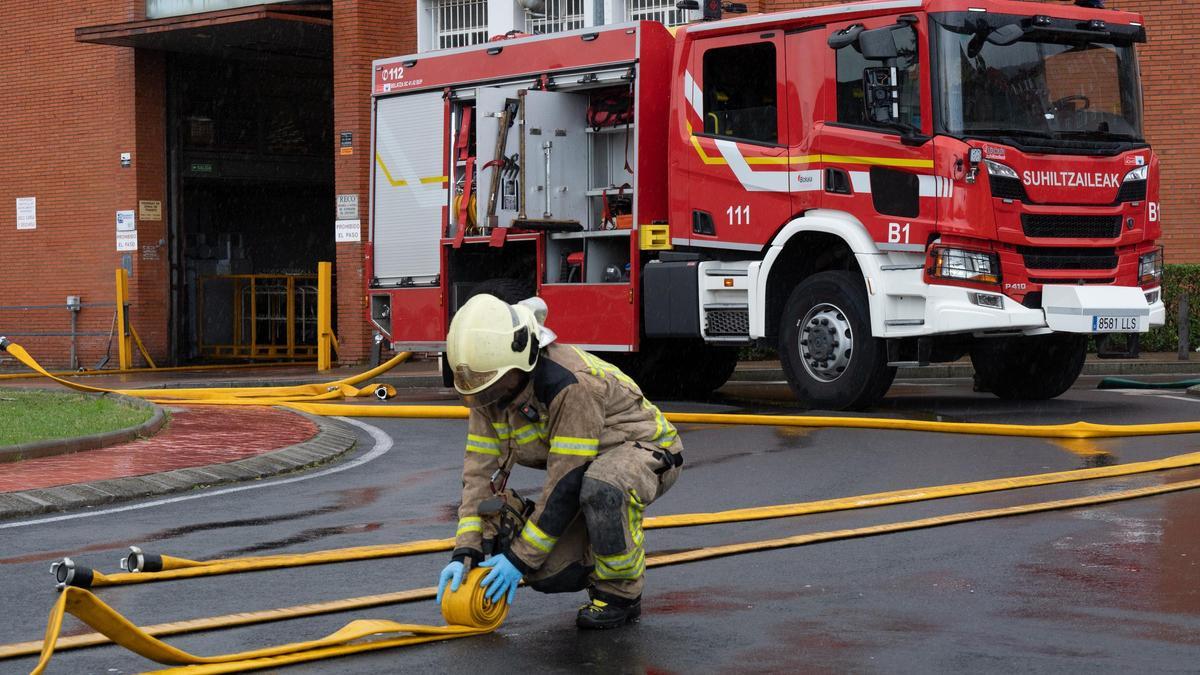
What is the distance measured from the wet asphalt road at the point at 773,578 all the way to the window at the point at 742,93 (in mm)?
3991

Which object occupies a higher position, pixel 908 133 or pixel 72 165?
pixel 72 165

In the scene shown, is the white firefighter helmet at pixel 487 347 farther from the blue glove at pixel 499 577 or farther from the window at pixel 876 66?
the window at pixel 876 66

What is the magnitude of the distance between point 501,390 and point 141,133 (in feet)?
76.3

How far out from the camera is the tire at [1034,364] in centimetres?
1507

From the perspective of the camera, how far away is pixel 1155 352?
2078cm

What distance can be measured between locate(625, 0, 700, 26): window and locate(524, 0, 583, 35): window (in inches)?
32.7

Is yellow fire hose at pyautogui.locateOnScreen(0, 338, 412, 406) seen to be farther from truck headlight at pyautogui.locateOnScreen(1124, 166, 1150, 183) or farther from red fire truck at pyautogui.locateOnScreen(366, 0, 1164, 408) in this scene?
truck headlight at pyautogui.locateOnScreen(1124, 166, 1150, 183)

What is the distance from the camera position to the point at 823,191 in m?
13.8

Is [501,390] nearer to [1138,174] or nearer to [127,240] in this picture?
[1138,174]

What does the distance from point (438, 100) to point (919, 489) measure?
31.0 feet

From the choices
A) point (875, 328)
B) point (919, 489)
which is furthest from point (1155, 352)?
point (919, 489)

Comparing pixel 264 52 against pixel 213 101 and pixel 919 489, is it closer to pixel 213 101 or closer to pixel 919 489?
pixel 213 101

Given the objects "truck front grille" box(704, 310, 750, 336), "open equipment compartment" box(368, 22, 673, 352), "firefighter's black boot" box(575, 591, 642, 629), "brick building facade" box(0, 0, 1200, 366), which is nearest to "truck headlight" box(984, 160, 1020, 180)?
"truck front grille" box(704, 310, 750, 336)

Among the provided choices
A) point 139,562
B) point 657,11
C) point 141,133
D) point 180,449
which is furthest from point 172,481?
point 141,133
